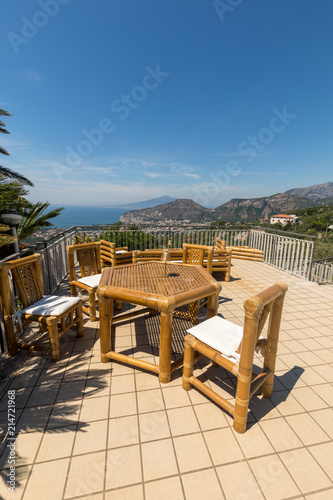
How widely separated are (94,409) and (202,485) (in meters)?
0.92

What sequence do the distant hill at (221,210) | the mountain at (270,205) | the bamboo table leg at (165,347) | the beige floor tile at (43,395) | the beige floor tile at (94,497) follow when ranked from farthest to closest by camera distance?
the mountain at (270,205) < the distant hill at (221,210) < the bamboo table leg at (165,347) < the beige floor tile at (43,395) < the beige floor tile at (94,497)

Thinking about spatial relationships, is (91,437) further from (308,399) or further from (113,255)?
(113,255)

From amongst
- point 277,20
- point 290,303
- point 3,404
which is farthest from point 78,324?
point 277,20

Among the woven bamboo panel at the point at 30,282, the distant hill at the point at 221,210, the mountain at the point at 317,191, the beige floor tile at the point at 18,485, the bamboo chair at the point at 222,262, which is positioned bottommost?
the beige floor tile at the point at 18,485

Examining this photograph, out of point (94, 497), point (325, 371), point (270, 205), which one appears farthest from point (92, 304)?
→ point (270, 205)

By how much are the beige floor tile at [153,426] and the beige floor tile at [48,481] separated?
0.50 m

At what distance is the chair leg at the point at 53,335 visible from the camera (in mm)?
2092

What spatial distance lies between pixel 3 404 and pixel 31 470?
69 cm

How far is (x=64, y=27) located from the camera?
4938 millimetres

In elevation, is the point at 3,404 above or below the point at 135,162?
below

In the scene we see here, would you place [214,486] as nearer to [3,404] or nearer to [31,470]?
[31,470]

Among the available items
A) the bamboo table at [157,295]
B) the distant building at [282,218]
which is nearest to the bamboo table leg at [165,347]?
the bamboo table at [157,295]

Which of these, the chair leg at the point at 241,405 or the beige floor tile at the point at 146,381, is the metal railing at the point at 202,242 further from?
the chair leg at the point at 241,405

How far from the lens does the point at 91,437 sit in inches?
57.4
